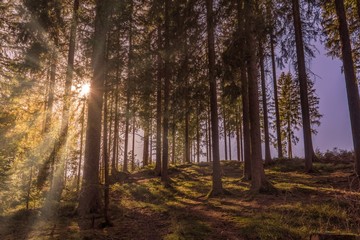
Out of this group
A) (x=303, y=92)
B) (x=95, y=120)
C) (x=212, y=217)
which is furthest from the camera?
(x=303, y=92)

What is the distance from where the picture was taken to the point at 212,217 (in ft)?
27.8

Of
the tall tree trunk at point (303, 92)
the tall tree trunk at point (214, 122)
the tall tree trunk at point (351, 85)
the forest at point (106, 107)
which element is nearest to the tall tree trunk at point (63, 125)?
the forest at point (106, 107)

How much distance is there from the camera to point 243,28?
10781 mm

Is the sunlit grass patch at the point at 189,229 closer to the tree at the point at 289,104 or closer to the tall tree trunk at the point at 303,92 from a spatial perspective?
the tall tree trunk at the point at 303,92

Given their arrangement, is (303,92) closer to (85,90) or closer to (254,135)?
(254,135)

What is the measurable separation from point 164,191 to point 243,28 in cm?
932

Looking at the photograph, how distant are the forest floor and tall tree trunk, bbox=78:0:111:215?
31.6 inches

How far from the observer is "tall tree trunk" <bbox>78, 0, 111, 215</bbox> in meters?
10.3

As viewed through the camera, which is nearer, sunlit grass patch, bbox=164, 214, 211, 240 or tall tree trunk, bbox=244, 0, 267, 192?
sunlit grass patch, bbox=164, 214, 211, 240

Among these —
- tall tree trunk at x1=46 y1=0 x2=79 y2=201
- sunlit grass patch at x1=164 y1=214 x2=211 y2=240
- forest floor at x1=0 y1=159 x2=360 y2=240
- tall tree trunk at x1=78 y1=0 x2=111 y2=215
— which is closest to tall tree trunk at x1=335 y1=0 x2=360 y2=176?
forest floor at x1=0 y1=159 x2=360 y2=240

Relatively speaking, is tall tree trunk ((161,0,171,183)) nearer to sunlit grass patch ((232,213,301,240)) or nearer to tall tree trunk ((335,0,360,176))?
tall tree trunk ((335,0,360,176))

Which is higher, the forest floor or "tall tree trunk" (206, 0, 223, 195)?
"tall tree trunk" (206, 0, 223, 195)

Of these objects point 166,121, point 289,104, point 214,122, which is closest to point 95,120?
point 214,122

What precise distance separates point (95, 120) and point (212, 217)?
5.85 m
